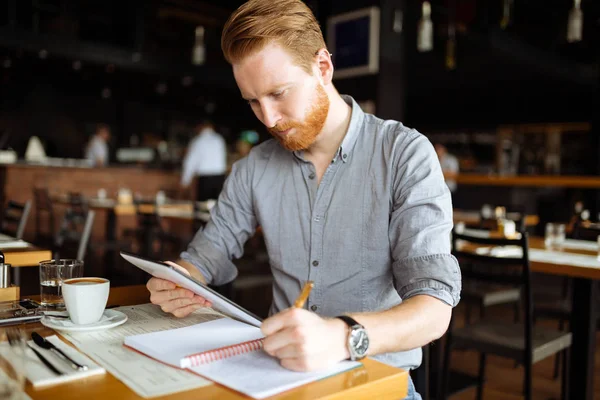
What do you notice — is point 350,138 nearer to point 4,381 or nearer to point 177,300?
point 177,300

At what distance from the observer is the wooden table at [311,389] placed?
2.33 ft

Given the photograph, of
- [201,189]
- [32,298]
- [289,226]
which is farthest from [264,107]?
[201,189]

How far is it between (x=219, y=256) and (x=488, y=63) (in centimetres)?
959

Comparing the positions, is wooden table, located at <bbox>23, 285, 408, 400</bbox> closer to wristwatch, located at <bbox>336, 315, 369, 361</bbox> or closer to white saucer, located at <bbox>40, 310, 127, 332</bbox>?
wristwatch, located at <bbox>336, 315, 369, 361</bbox>

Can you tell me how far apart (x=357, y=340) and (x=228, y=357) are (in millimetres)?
207

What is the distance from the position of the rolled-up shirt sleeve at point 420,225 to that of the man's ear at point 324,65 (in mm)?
239

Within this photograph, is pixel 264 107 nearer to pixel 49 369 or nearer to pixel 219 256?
pixel 219 256

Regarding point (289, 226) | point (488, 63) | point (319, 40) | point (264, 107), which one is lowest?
point (289, 226)

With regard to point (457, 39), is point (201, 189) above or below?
below

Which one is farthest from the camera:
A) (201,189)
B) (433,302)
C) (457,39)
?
(457,39)

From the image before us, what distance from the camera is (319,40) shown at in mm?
1337

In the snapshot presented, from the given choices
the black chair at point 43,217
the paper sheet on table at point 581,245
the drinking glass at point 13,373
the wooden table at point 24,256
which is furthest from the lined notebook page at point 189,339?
the black chair at point 43,217

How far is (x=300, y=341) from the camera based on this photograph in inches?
31.0

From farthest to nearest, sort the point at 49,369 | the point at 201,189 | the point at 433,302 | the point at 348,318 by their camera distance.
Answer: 1. the point at 201,189
2. the point at 433,302
3. the point at 348,318
4. the point at 49,369
